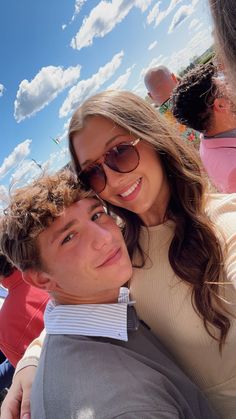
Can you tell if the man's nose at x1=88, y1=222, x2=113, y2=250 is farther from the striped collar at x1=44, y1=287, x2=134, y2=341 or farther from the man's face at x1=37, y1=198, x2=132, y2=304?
the striped collar at x1=44, y1=287, x2=134, y2=341

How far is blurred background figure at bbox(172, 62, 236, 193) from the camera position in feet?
6.45

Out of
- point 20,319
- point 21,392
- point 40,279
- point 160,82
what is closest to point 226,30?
point 40,279

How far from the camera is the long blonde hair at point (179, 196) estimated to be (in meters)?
1.27

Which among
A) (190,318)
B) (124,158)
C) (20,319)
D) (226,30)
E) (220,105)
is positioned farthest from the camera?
(20,319)

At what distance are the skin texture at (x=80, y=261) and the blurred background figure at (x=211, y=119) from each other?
39.6 inches

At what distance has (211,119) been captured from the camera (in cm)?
213

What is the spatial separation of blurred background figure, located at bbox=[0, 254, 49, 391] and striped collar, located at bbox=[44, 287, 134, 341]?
1.10 meters

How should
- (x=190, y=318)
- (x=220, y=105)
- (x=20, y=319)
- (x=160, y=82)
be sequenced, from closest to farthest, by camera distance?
(x=190, y=318) → (x=220, y=105) → (x=20, y=319) → (x=160, y=82)

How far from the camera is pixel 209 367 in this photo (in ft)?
3.87

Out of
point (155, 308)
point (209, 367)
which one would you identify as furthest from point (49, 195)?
point (209, 367)

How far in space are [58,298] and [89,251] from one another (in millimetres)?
237

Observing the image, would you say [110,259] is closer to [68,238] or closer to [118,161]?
[68,238]

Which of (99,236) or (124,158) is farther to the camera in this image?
(124,158)

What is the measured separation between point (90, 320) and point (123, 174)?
2.18 feet
